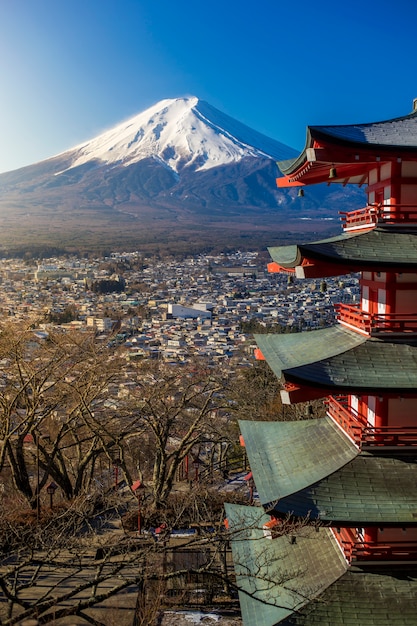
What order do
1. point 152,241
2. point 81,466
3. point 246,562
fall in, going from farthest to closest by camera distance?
point 152,241 < point 81,466 < point 246,562

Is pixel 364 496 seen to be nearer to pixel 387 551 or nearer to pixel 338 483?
pixel 338 483

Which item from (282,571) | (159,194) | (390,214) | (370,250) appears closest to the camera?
(370,250)

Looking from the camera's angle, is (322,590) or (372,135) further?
(372,135)

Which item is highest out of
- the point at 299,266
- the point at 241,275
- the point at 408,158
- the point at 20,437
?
the point at 408,158

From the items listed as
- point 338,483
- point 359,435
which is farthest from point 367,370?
point 338,483

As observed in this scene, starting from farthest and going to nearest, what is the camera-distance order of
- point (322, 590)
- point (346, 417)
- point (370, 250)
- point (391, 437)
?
point (346, 417), point (391, 437), point (370, 250), point (322, 590)

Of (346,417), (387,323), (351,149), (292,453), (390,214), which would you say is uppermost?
(351,149)

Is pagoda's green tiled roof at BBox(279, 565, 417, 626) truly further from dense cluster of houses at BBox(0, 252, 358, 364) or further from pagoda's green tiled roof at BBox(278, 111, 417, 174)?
dense cluster of houses at BBox(0, 252, 358, 364)

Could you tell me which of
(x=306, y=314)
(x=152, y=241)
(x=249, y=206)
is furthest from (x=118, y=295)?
(x=249, y=206)

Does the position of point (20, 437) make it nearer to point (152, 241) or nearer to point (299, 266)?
point (299, 266)
